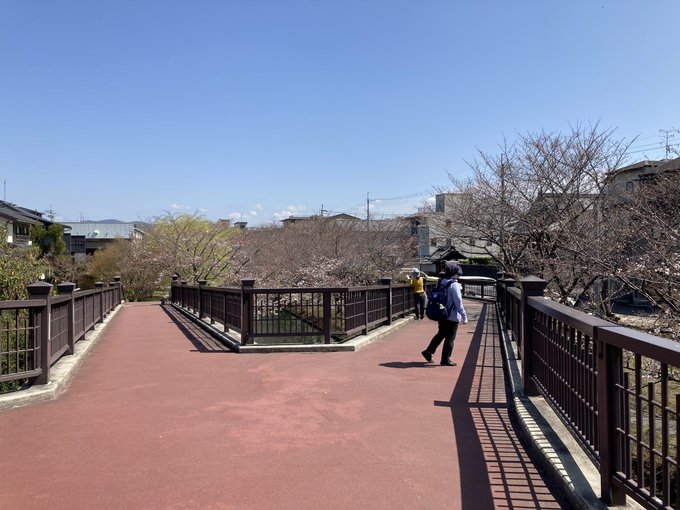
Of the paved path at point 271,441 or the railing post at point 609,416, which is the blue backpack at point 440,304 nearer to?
the paved path at point 271,441

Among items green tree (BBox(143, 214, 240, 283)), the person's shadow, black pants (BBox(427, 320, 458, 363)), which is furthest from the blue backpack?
green tree (BBox(143, 214, 240, 283))

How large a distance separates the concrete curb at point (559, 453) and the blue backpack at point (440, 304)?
6.49 feet

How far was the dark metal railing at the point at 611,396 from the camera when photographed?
2344mm

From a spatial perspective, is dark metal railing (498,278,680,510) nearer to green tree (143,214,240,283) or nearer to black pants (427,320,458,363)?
black pants (427,320,458,363)

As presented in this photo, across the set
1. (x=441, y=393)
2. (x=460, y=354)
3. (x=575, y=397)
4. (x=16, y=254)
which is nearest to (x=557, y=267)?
(x=460, y=354)

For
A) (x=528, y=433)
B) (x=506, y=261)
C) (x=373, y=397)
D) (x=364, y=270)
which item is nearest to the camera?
(x=528, y=433)

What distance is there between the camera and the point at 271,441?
4414mm

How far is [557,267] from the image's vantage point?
12.4 m

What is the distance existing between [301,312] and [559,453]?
20.9 ft

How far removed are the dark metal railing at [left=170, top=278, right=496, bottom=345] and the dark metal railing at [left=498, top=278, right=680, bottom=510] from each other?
521 cm

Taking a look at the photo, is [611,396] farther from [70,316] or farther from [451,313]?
[70,316]

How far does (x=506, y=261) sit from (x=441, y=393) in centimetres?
1214

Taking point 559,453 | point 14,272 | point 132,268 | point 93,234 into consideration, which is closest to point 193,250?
point 132,268

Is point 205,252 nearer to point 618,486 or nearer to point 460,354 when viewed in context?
point 460,354
